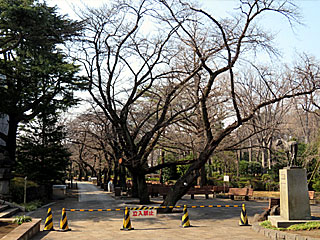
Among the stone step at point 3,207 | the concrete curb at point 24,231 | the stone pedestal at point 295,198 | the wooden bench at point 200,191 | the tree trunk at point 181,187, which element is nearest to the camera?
the concrete curb at point 24,231

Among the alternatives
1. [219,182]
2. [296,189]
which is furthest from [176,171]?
[296,189]

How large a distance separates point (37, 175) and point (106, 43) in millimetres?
14148

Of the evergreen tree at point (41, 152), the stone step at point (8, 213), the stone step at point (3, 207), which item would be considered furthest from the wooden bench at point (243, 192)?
the stone step at point (3, 207)

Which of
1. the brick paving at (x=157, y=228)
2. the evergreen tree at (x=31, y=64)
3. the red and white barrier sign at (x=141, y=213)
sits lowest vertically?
the brick paving at (x=157, y=228)

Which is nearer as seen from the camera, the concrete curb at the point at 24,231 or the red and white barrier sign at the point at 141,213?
the concrete curb at the point at 24,231

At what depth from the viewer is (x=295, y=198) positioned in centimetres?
1261

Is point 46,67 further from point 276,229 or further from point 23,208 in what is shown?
point 276,229

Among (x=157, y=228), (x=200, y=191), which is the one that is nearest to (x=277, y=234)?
(x=157, y=228)

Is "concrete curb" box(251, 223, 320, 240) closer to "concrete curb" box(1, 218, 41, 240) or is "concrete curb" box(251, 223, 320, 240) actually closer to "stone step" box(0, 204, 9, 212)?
"concrete curb" box(1, 218, 41, 240)

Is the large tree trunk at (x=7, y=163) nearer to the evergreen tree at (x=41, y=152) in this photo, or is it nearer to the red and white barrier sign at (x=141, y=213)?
the evergreen tree at (x=41, y=152)

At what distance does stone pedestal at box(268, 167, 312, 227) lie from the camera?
12.5 meters

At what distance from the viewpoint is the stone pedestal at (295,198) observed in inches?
493

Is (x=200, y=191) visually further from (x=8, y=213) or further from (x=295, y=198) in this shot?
(x=295, y=198)

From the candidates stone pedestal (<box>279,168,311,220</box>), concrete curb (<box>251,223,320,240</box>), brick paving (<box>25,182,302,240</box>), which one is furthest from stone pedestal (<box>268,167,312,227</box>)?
brick paving (<box>25,182,302,240</box>)
